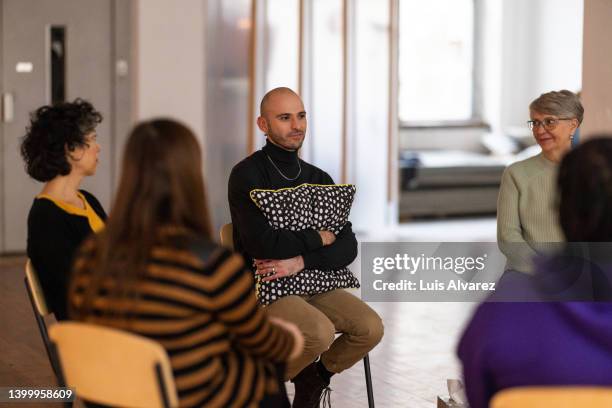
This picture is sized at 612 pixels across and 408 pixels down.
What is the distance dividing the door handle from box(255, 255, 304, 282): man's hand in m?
5.13

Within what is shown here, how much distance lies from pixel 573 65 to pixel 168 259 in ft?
41.3

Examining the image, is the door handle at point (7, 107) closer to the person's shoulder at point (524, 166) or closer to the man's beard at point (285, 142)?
the man's beard at point (285, 142)

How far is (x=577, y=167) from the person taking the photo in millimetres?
1904

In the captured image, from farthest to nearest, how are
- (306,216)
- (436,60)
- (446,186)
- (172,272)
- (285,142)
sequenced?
(436,60) → (446,186) → (285,142) → (306,216) → (172,272)

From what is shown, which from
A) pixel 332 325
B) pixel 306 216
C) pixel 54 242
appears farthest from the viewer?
pixel 306 216

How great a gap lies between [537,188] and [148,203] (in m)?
2.07

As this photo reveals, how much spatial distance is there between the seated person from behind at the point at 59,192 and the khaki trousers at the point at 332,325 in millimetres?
823

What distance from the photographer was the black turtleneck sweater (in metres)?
3.87

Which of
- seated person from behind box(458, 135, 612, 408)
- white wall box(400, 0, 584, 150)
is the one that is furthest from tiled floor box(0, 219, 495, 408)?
white wall box(400, 0, 584, 150)

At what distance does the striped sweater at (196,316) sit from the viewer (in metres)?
2.28

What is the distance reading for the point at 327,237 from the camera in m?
3.99

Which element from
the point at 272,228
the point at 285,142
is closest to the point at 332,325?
the point at 272,228

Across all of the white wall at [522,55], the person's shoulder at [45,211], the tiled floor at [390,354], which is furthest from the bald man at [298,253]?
the white wall at [522,55]

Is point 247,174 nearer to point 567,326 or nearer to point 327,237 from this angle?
point 327,237
